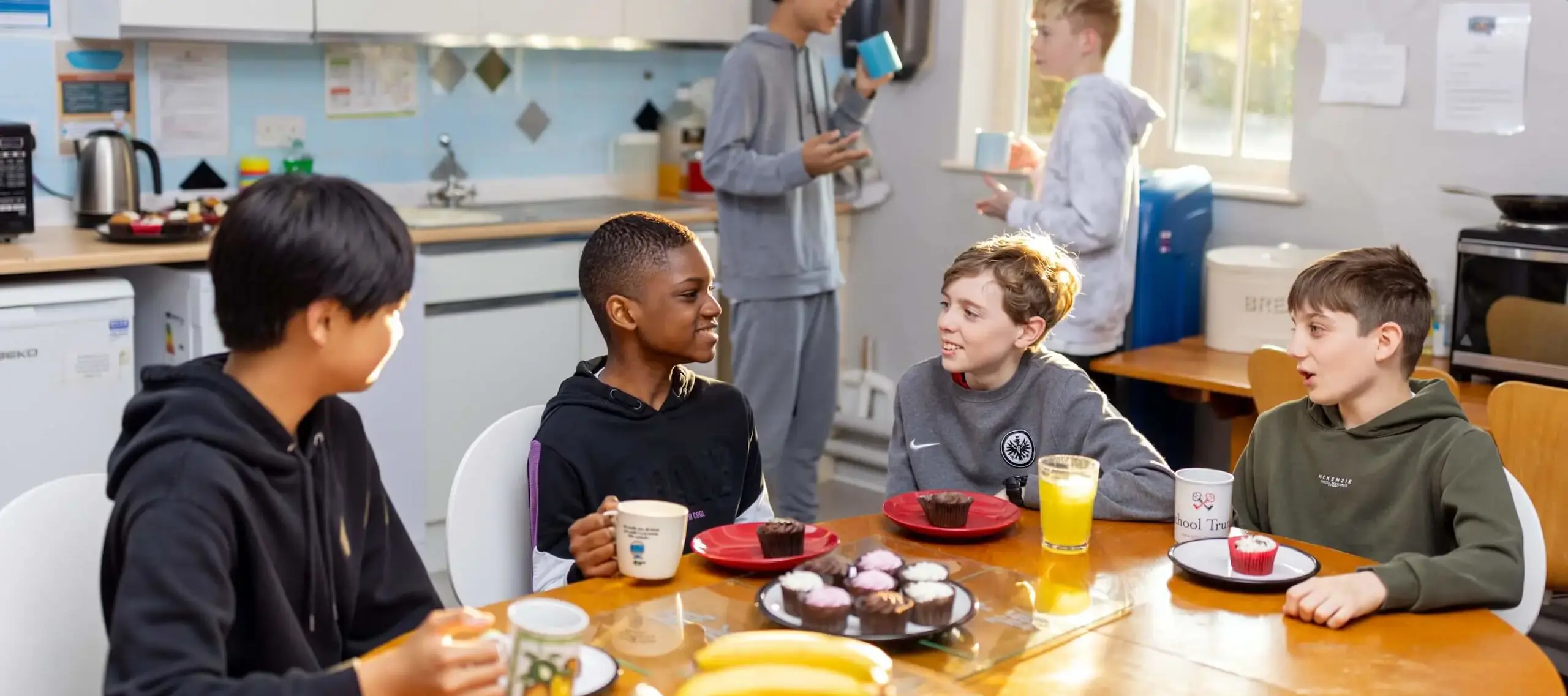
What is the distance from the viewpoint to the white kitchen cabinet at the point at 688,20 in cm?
428

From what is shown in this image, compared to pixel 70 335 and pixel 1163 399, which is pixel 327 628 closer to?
pixel 70 335

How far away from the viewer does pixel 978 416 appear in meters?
2.16

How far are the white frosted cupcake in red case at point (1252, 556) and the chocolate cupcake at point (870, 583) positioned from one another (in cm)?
42

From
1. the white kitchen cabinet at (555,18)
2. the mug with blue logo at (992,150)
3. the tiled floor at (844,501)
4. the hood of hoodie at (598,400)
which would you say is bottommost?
the tiled floor at (844,501)

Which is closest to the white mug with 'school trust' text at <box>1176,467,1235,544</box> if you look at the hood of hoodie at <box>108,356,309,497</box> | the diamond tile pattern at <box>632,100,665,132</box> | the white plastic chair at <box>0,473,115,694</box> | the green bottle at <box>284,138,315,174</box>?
the hood of hoodie at <box>108,356,309,497</box>

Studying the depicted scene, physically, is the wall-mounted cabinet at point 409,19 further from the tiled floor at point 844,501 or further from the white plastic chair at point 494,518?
the white plastic chair at point 494,518

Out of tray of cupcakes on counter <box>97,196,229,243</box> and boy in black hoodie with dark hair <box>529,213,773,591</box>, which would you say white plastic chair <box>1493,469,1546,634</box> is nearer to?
boy in black hoodie with dark hair <box>529,213,773,591</box>

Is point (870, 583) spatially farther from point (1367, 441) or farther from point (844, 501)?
point (844, 501)

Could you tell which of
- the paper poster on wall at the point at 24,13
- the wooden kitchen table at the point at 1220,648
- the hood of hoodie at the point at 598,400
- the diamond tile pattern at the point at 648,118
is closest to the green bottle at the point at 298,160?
the paper poster on wall at the point at 24,13

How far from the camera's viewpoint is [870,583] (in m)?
1.51

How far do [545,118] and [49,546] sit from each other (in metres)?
3.15

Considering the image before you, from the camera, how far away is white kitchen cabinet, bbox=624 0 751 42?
14.0 ft

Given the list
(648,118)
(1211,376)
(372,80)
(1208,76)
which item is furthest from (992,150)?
(372,80)

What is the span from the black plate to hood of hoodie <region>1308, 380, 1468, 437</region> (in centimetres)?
69
